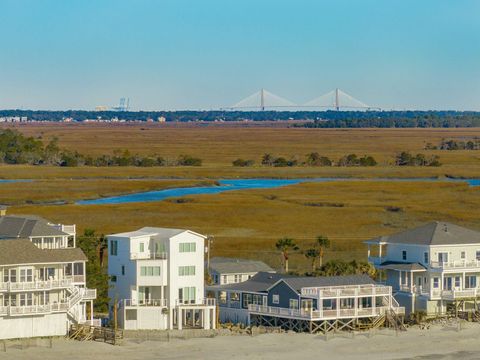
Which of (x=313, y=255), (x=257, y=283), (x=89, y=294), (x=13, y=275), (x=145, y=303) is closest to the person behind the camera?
(x=13, y=275)

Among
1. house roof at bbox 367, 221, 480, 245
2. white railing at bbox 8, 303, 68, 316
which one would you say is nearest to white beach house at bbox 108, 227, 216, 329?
white railing at bbox 8, 303, 68, 316

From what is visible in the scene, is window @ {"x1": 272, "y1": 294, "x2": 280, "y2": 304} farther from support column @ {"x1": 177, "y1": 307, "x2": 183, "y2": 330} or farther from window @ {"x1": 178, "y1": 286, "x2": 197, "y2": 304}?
support column @ {"x1": 177, "y1": 307, "x2": 183, "y2": 330}

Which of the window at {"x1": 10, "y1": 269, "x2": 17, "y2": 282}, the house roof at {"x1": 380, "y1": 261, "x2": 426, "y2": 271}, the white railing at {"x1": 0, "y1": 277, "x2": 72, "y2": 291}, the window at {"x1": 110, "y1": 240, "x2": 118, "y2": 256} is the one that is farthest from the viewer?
the house roof at {"x1": 380, "y1": 261, "x2": 426, "y2": 271}

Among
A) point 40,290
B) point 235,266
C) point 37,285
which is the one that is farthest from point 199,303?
point 37,285

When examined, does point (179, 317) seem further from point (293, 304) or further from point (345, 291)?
point (345, 291)

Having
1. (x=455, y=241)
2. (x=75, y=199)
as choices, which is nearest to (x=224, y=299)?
(x=455, y=241)

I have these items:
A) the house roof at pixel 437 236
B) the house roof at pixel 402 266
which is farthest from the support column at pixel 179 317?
the house roof at pixel 437 236

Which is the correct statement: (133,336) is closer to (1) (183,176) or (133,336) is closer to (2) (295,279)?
(2) (295,279)
